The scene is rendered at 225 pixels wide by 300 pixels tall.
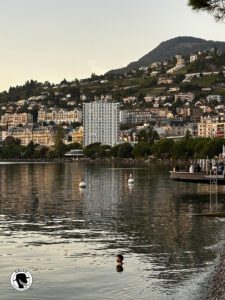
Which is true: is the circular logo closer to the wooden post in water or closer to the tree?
the tree

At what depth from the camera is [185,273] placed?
25.0 meters

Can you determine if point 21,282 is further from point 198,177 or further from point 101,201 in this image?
point 198,177

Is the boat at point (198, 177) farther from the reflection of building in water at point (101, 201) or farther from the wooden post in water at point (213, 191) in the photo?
the reflection of building in water at point (101, 201)

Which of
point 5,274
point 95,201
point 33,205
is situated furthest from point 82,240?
point 95,201

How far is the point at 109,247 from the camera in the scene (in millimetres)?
30828

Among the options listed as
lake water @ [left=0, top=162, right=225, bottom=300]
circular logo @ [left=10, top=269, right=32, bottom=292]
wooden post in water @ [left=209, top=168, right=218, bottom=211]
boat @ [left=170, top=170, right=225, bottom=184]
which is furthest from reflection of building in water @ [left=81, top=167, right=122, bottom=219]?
circular logo @ [left=10, top=269, right=32, bottom=292]

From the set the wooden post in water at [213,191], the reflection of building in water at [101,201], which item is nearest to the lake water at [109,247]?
the reflection of building in water at [101,201]

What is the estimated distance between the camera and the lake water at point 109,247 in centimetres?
2300

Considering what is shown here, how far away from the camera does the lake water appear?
75.5ft

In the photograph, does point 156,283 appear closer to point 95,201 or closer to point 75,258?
point 75,258

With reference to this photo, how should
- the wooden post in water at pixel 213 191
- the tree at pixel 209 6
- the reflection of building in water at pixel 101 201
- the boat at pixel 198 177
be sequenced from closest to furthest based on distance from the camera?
the tree at pixel 209 6, the reflection of building in water at pixel 101 201, the wooden post in water at pixel 213 191, the boat at pixel 198 177

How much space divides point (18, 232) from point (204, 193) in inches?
1212

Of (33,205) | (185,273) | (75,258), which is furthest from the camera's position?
(33,205)

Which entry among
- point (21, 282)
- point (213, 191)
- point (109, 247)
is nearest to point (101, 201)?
point (213, 191)
